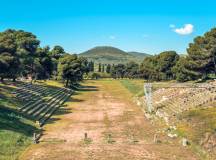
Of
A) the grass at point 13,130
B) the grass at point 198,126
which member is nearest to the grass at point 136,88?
the grass at point 198,126

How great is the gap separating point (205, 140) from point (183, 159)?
4.18 meters

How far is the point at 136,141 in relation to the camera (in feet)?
103

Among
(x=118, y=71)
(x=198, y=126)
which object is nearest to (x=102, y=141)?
(x=198, y=126)

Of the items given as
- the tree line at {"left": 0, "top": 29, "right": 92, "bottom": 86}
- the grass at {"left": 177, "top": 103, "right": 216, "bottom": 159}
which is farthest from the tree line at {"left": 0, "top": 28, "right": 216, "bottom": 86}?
the grass at {"left": 177, "top": 103, "right": 216, "bottom": 159}

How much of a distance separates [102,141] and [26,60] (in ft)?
138

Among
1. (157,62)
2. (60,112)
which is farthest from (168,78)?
(60,112)

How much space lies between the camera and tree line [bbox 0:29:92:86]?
53.3 meters

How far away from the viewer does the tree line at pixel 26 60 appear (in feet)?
175

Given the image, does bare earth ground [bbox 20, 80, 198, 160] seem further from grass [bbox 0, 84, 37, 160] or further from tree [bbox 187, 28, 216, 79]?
tree [bbox 187, 28, 216, 79]

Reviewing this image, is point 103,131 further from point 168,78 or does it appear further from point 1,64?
point 168,78

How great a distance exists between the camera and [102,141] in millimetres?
31625

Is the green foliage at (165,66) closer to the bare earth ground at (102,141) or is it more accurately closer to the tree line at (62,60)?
the tree line at (62,60)

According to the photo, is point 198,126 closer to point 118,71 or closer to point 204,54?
point 204,54

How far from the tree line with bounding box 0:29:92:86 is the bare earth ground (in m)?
13.3
